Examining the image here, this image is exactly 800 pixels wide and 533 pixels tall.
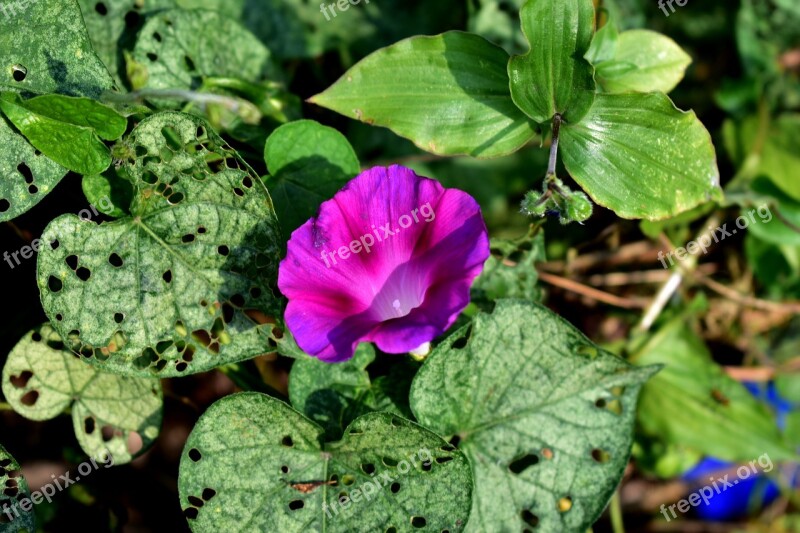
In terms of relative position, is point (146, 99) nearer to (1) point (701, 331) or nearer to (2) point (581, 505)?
(2) point (581, 505)

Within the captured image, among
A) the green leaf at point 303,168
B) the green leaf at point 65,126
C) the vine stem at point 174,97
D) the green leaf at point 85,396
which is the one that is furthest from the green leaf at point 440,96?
the green leaf at point 85,396

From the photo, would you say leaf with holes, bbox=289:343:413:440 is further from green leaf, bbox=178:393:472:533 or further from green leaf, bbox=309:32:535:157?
green leaf, bbox=309:32:535:157

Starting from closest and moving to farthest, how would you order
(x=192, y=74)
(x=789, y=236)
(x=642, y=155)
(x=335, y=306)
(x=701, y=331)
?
(x=335, y=306) → (x=642, y=155) → (x=192, y=74) → (x=789, y=236) → (x=701, y=331)

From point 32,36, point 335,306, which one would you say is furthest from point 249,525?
point 32,36

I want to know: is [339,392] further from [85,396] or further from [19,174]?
[19,174]

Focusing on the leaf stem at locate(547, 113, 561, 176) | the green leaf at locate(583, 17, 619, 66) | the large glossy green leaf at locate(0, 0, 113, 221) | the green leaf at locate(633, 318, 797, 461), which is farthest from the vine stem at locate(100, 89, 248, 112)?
the green leaf at locate(633, 318, 797, 461)

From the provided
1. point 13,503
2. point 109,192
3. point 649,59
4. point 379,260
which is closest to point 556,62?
point 649,59
